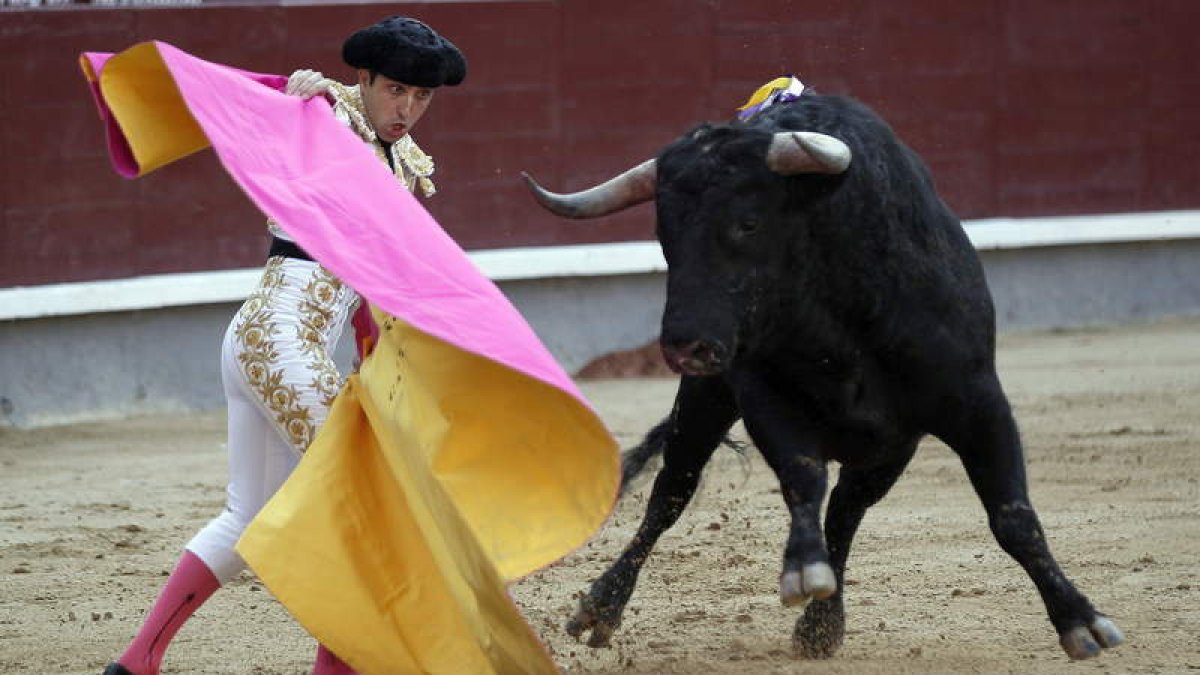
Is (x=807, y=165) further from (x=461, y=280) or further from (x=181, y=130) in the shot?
(x=181, y=130)

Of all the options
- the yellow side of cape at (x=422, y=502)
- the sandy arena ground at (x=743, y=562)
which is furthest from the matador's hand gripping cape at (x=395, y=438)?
the sandy arena ground at (x=743, y=562)

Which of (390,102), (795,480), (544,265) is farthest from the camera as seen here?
(544,265)

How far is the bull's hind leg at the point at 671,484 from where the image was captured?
3.73 meters

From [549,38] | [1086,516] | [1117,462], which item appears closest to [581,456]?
[1086,516]

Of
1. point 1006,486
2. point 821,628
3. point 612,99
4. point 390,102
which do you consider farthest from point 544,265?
point 390,102

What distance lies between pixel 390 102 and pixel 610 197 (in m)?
0.42

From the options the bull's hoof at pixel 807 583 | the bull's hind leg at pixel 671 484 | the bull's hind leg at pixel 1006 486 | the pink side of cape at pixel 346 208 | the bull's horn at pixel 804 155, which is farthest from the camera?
the bull's hind leg at pixel 671 484

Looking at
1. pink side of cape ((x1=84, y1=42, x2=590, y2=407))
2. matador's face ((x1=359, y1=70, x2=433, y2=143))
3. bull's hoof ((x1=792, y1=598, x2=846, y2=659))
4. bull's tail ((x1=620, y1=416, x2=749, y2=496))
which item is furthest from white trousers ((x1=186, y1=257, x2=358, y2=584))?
bull's tail ((x1=620, y1=416, x2=749, y2=496))

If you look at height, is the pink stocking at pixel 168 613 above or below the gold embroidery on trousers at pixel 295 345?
below

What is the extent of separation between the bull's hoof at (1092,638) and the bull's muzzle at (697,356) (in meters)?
0.70

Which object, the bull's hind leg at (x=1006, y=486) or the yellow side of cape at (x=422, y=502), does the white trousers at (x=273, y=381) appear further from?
the bull's hind leg at (x=1006, y=486)

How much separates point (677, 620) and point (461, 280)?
1228mm

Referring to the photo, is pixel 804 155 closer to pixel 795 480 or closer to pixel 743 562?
pixel 795 480

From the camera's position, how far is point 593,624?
12.2 feet
